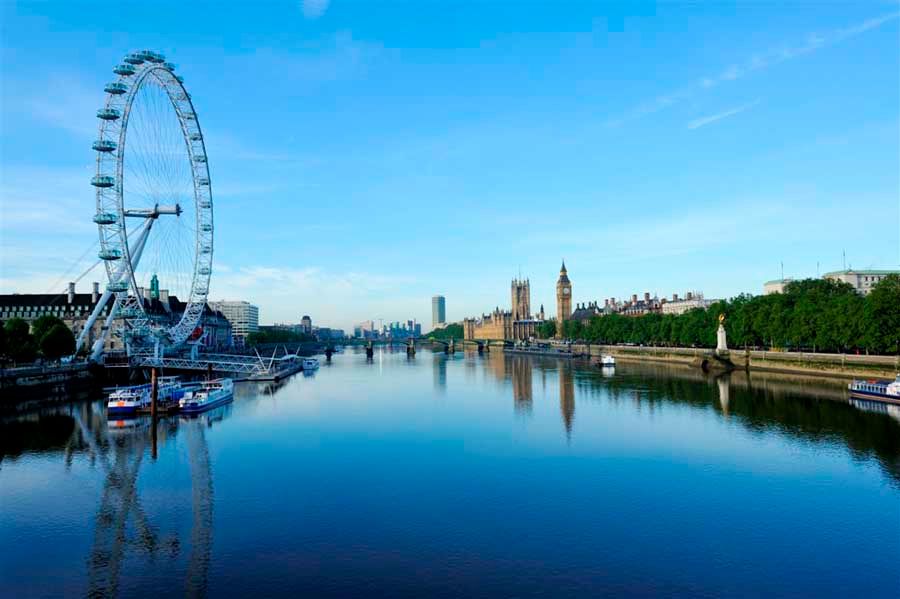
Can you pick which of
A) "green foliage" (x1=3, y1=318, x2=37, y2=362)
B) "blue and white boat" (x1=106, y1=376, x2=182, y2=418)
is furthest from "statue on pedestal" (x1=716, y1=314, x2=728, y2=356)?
"green foliage" (x1=3, y1=318, x2=37, y2=362)

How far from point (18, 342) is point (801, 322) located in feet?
269

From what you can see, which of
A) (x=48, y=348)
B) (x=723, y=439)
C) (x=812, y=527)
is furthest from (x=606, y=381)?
(x=48, y=348)

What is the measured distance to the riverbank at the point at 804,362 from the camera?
2460 inches

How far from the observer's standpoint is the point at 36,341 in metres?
68.9

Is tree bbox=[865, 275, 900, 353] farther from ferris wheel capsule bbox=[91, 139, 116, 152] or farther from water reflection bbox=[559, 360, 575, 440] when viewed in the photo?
ferris wheel capsule bbox=[91, 139, 116, 152]

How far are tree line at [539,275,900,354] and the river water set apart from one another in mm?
20287

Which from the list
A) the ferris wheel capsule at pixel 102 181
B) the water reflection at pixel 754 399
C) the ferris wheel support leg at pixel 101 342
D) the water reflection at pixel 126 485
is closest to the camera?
the water reflection at pixel 126 485

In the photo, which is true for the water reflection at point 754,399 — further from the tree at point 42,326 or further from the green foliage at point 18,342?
the green foliage at point 18,342

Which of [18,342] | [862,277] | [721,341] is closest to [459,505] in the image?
[18,342]

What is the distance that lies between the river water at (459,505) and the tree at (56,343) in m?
20.3

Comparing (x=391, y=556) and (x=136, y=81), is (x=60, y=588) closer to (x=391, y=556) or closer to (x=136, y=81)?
(x=391, y=556)

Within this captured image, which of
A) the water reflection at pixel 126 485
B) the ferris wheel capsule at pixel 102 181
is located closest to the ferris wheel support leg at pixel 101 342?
the ferris wheel capsule at pixel 102 181

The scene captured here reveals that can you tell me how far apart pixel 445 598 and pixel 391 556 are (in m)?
3.40

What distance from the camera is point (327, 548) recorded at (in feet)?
70.1
